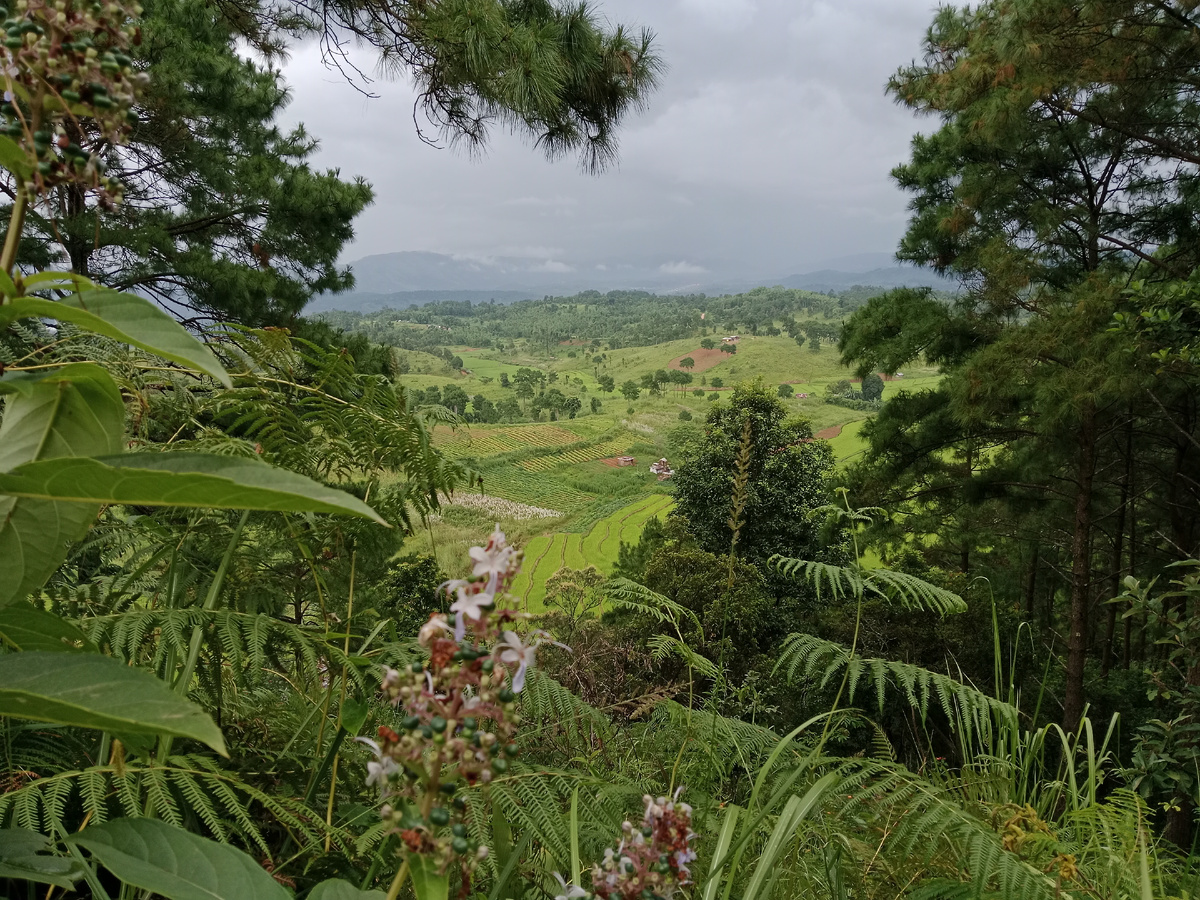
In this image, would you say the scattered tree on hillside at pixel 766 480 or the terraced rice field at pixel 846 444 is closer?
the scattered tree on hillside at pixel 766 480

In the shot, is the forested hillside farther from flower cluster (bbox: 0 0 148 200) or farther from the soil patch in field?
the soil patch in field

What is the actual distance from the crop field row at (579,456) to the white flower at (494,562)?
52.4 metres

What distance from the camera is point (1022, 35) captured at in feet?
21.8

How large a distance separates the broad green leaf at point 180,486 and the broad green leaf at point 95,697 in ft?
0.36

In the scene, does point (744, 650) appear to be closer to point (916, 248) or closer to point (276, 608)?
point (916, 248)

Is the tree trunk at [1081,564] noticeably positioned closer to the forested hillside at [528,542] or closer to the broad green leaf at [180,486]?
the forested hillside at [528,542]

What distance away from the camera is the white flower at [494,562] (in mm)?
548

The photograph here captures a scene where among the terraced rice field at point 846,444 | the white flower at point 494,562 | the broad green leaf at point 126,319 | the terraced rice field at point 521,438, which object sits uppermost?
the broad green leaf at point 126,319

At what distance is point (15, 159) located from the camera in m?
0.47

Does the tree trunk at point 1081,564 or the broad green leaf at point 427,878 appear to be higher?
the broad green leaf at point 427,878

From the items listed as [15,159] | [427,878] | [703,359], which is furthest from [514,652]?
[703,359]

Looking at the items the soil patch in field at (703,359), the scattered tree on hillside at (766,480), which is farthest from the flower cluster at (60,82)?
the soil patch in field at (703,359)

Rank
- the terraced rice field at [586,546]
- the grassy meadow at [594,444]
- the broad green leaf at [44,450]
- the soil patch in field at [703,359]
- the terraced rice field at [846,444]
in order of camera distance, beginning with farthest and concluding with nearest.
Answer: the soil patch in field at [703,359], the terraced rice field at [846,444], the grassy meadow at [594,444], the terraced rice field at [586,546], the broad green leaf at [44,450]

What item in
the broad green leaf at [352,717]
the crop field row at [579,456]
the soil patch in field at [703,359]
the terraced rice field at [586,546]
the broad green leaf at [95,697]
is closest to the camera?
the broad green leaf at [95,697]
